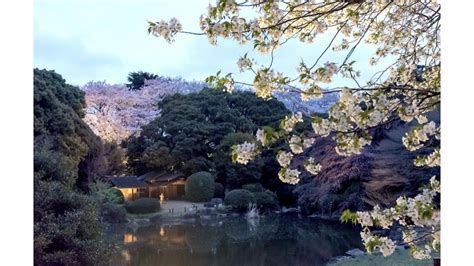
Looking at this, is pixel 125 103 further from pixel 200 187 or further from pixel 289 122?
pixel 289 122

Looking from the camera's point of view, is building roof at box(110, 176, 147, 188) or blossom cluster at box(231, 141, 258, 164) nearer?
blossom cluster at box(231, 141, 258, 164)

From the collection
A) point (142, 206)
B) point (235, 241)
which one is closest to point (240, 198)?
point (235, 241)

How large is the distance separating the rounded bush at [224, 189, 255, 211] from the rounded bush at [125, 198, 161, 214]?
964 mm

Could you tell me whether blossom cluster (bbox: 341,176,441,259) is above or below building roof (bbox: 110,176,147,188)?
above

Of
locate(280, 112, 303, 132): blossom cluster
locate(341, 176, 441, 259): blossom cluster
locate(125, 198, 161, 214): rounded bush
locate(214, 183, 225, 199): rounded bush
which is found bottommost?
locate(125, 198, 161, 214): rounded bush

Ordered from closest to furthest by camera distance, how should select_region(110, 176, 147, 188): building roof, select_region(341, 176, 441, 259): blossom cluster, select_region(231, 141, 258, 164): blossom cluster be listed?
select_region(341, 176, 441, 259): blossom cluster < select_region(231, 141, 258, 164): blossom cluster < select_region(110, 176, 147, 188): building roof

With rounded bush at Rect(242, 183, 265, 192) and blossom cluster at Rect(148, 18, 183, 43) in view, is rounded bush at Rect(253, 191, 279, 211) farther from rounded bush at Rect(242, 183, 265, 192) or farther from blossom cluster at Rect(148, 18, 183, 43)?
blossom cluster at Rect(148, 18, 183, 43)

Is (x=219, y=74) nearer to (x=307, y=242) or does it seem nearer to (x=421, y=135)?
(x=421, y=135)

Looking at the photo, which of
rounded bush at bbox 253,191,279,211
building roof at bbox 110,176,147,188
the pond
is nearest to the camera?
the pond

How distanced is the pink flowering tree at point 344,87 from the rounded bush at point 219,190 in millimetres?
5258

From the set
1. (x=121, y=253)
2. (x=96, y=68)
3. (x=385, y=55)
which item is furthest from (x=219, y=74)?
(x=96, y=68)

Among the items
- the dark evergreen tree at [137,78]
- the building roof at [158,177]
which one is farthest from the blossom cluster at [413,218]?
the dark evergreen tree at [137,78]

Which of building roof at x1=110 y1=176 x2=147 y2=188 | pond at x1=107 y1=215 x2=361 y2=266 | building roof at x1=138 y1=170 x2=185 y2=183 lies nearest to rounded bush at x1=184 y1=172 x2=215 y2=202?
building roof at x1=138 y1=170 x2=185 y2=183

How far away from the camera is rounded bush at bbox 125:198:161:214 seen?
6402 millimetres
